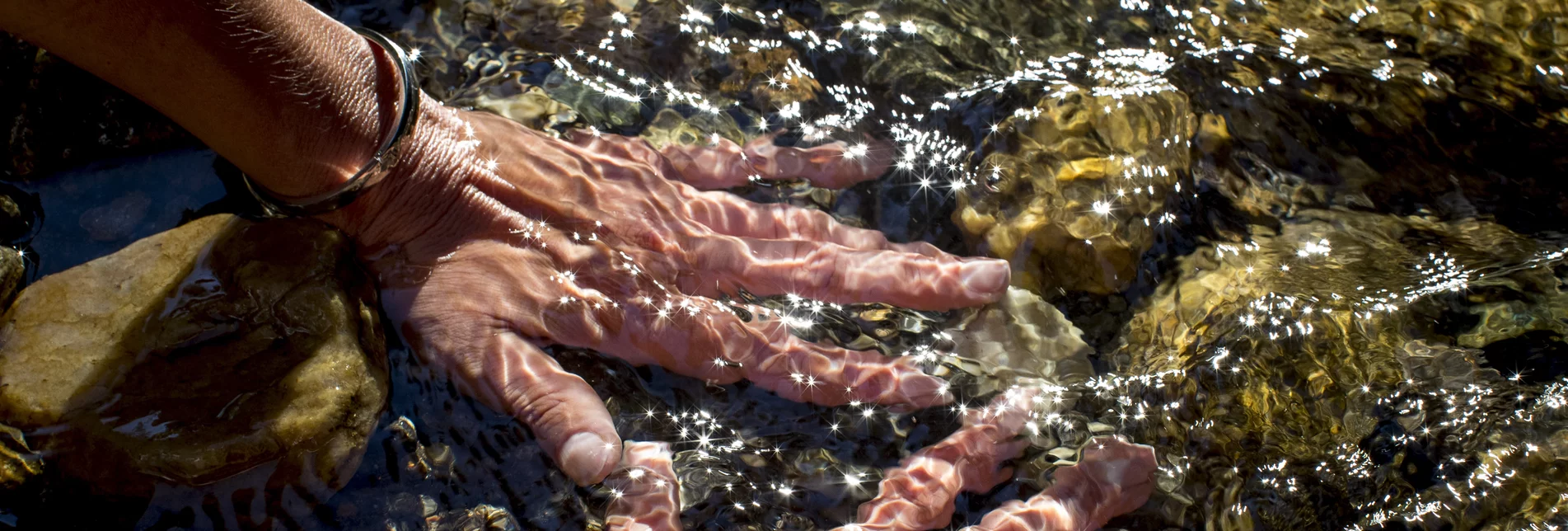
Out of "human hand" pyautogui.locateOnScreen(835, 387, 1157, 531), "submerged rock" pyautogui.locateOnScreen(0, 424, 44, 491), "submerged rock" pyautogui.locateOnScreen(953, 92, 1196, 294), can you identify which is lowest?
"human hand" pyautogui.locateOnScreen(835, 387, 1157, 531)

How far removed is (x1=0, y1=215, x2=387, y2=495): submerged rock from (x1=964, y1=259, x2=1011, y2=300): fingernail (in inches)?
67.7

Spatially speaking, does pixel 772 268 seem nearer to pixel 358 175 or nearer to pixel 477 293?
pixel 477 293

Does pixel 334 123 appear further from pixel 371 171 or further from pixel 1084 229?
pixel 1084 229

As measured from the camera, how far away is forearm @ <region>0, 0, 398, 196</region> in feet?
6.27

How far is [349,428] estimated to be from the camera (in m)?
2.19

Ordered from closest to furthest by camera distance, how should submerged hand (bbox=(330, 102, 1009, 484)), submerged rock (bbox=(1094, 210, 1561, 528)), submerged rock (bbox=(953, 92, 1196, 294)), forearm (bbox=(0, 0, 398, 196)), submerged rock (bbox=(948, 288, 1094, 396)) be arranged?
forearm (bbox=(0, 0, 398, 196)) → submerged rock (bbox=(1094, 210, 1561, 528)) → submerged hand (bbox=(330, 102, 1009, 484)) → submerged rock (bbox=(948, 288, 1094, 396)) → submerged rock (bbox=(953, 92, 1196, 294))

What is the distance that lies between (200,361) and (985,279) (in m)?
2.17

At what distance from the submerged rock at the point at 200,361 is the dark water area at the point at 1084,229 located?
0.09m

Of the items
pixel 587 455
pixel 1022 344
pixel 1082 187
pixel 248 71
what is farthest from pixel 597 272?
pixel 1082 187

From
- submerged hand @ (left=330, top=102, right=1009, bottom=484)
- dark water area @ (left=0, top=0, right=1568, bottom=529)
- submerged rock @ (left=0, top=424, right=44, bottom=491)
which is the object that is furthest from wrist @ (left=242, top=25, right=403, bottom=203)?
submerged rock @ (left=0, top=424, right=44, bottom=491)

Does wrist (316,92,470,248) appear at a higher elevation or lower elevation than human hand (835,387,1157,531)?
higher

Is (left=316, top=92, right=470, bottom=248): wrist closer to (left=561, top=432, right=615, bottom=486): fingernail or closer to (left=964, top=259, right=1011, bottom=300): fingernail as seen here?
(left=561, top=432, right=615, bottom=486): fingernail

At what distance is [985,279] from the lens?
2506 millimetres

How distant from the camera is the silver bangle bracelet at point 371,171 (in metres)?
2.39
